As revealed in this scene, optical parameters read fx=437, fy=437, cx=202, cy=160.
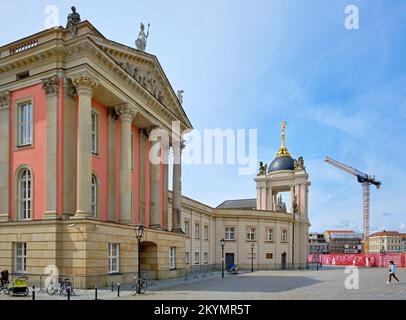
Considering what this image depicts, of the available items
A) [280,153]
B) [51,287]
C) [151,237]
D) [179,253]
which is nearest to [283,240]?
[280,153]

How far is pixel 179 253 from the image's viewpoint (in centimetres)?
3906

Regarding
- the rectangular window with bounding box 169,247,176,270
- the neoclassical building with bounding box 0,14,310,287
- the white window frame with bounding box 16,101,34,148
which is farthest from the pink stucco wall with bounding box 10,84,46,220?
the rectangular window with bounding box 169,247,176,270

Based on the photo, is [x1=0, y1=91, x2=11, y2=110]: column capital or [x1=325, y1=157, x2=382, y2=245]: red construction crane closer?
[x1=0, y1=91, x2=11, y2=110]: column capital

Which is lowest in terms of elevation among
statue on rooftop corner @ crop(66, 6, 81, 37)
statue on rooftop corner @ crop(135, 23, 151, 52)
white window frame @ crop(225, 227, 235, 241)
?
white window frame @ crop(225, 227, 235, 241)

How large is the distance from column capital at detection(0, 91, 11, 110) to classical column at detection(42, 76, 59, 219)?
11.5 feet

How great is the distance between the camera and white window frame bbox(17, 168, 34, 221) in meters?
28.0

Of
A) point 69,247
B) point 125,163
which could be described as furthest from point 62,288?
point 125,163

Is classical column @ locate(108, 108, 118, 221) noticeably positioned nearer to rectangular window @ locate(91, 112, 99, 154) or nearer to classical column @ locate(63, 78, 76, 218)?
rectangular window @ locate(91, 112, 99, 154)

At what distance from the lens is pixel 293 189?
69.8 metres

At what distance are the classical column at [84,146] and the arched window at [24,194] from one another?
397cm

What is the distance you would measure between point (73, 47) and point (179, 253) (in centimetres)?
2043

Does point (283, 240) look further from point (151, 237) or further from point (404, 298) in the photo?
point (404, 298)

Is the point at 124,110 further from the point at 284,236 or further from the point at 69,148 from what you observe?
the point at 284,236
